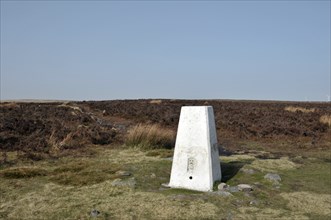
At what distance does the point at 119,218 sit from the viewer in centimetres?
614

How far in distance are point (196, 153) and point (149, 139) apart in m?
5.48

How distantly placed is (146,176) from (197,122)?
186cm

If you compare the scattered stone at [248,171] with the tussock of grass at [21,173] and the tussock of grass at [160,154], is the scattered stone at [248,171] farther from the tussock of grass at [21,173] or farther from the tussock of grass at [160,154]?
the tussock of grass at [21,173]

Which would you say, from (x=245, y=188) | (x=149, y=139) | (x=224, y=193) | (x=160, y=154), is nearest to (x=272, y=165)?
(x=245, y=188)

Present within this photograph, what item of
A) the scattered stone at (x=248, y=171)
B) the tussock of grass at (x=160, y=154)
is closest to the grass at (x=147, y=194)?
the scattered stone at (x=248, y=171)

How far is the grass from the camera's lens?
6461mm

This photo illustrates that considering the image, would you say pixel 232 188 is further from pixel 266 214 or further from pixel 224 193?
pixel 266 214

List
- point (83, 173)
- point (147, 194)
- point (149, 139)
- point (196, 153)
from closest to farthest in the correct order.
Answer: point (147, 194), point (196, 153), point (83, 173), point (149, 139)

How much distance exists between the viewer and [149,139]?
13758mm

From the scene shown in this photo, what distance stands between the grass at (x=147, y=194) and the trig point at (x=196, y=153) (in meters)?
0.37

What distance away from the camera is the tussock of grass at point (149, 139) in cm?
1376

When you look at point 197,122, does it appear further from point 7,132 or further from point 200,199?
point 7,132

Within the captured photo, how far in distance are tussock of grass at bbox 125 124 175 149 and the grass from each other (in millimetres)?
2674

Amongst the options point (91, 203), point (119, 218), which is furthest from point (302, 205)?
point (91, 203)
